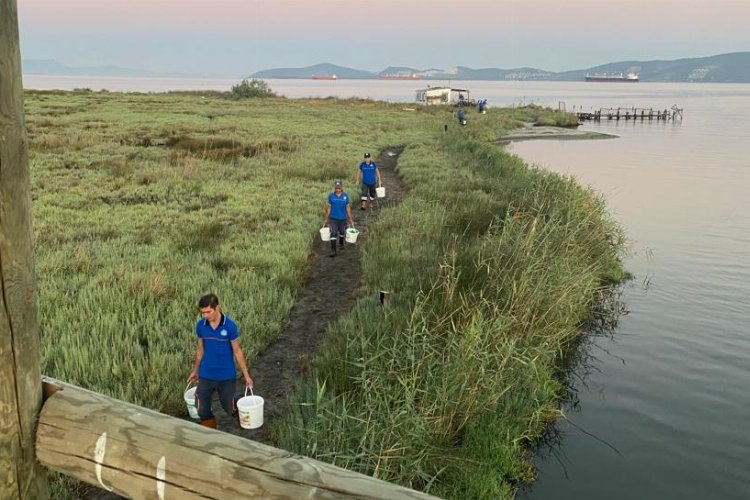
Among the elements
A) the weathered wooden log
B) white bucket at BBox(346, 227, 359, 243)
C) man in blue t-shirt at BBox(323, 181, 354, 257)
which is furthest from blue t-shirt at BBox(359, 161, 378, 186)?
the weathered wooden log

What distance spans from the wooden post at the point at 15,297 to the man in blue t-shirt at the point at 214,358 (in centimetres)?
316

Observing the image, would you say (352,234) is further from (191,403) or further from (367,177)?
(191,403)

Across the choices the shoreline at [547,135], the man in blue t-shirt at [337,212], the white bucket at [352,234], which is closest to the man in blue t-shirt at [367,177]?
the white bucket at [352,234]

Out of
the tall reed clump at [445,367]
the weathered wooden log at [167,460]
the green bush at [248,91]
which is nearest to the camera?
the weathered wooden log at [167,460]

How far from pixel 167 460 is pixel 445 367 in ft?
15.9

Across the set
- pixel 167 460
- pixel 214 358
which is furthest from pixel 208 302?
pixel 167 460

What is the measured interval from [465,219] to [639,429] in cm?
715

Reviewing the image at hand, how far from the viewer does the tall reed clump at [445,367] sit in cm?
572

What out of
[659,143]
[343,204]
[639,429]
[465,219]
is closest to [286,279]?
[343,204]

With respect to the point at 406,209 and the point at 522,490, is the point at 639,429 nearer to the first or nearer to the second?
the point at 522,490

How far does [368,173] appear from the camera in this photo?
1773cm

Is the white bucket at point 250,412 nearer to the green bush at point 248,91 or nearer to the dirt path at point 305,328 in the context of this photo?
the dirt path at point 305,328

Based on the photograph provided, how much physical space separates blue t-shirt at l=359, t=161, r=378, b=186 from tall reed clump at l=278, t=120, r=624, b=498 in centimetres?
464

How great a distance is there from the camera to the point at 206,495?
2.19 m
